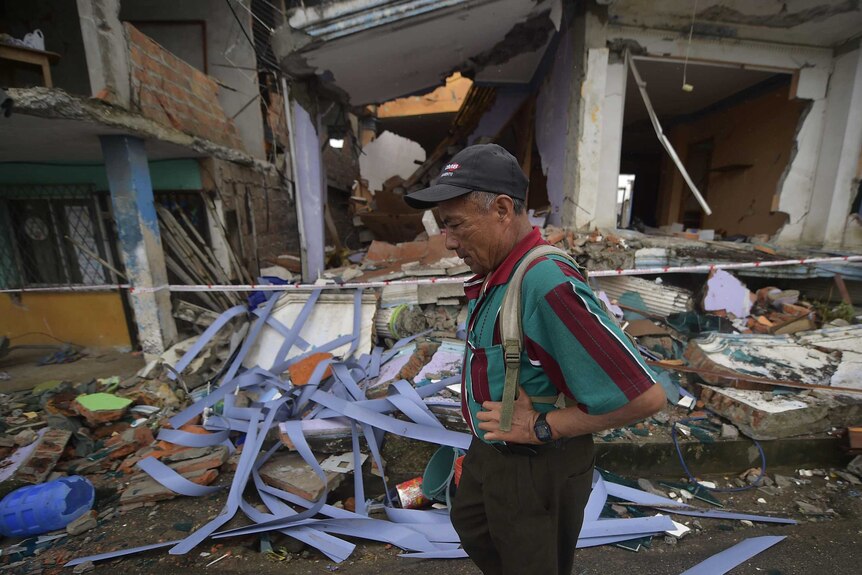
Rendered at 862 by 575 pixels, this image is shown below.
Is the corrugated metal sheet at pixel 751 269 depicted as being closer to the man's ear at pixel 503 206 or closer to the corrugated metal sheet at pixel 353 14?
the corrugated metal sheet at pixel 353 14

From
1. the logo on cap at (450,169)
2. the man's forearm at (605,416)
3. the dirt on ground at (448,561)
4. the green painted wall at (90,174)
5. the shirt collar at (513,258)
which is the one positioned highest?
the green painted wall at (90,174)

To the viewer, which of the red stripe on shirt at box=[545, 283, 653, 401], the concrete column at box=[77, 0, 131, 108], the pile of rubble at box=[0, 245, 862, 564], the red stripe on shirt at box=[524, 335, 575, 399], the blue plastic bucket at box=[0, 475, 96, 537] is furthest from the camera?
the concrete column at box=[77, 0, 131, 108]

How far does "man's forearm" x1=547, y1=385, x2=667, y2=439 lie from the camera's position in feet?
3.64

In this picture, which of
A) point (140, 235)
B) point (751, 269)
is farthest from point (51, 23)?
point (751, 269)

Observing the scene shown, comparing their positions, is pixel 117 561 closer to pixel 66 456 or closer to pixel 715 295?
pixel 66 456

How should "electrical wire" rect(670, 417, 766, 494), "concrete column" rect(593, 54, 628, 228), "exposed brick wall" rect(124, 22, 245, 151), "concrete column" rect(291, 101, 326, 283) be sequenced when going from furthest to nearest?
"concrete column" rect(291, 101, 326, 283) < "concrete column" rect(593, 54, 628, 228) < "exposed brick wall" rect(124, 22, 245, 151) < "electrical wire" rect(670, 417, 766, 494)

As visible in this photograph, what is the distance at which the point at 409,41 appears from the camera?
221 inches

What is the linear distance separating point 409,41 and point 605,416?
6221mm

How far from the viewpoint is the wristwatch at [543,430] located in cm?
123

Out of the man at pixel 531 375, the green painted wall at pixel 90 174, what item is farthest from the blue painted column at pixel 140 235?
the man at pixel 531 375

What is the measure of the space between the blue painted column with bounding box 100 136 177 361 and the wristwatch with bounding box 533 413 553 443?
5.71m

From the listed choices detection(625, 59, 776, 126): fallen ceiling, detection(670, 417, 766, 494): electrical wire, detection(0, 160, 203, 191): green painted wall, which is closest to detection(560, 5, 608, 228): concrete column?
detection(625, 59, 776, 126): fallen ceiling

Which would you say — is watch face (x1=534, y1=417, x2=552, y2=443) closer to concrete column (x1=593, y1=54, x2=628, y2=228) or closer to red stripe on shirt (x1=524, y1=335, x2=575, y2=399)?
Answer: red stripe on shirt (x1=524, y1=335, x2=575, y2=399)

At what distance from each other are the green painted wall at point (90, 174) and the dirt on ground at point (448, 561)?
17.8 feet
